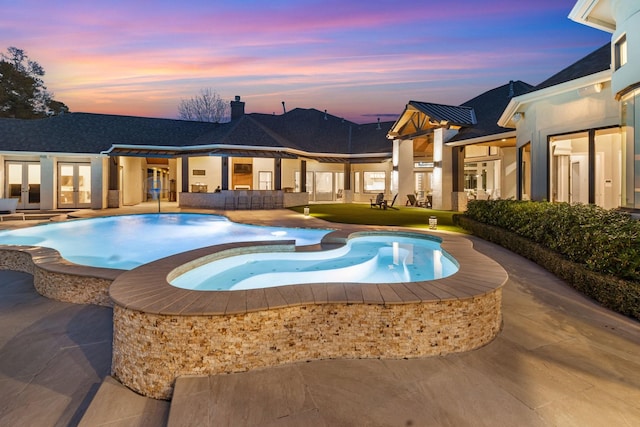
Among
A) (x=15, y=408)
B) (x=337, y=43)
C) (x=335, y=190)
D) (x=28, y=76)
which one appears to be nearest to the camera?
(x=15, y=408)

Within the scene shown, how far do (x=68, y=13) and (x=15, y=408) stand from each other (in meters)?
18.7

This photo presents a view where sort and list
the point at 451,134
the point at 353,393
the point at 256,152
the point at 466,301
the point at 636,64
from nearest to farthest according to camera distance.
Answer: the point at 353,393 → the point at 466,301 → the point at 636,64 → the point at 451,134 → the point at 256,152

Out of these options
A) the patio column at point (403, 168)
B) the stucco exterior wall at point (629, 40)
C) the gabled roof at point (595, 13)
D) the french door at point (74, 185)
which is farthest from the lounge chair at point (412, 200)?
the french door at point (74, 185)

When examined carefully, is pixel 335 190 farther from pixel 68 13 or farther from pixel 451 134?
pixel 68 13

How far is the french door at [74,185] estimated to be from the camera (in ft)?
60.1

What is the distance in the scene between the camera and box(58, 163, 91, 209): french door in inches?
722

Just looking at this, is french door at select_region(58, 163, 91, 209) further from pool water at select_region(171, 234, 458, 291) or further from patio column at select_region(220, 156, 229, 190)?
pool water at select_region(171, 234, 458, 291)

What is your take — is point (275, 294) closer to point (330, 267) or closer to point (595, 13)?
point (330, 267)

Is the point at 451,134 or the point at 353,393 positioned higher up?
the point at 451,134

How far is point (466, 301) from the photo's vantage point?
3531 mm

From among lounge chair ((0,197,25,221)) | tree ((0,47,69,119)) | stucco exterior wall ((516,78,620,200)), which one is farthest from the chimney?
tree ((0,47,69,119))

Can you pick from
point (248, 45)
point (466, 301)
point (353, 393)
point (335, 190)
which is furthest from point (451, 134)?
point (353, 393)

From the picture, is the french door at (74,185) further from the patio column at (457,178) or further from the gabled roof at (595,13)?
the gabled roof at (595,13)

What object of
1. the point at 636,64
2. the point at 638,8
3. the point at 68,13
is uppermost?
the point at 68,13
